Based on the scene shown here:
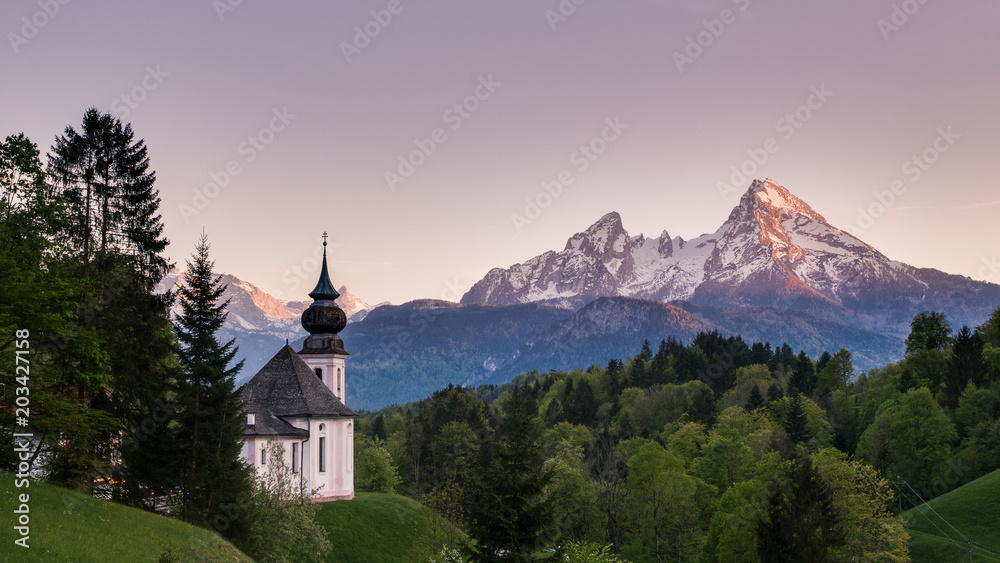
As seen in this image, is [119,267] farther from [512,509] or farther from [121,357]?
[512,509]

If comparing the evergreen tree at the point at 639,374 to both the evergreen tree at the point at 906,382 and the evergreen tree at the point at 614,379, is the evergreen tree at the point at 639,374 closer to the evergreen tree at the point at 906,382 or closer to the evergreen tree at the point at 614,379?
the evergreen tree at the point at 614,379

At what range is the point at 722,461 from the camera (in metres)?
85.2

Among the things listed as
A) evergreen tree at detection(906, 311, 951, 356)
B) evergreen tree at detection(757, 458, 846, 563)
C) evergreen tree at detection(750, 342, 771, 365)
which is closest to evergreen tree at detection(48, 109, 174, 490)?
evergreen tree at detection(757, 458, 846, 563)

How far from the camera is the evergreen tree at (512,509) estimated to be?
33.1 metres

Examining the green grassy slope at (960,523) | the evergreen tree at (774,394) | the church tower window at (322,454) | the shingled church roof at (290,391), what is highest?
the evergreen tree at (774,394)

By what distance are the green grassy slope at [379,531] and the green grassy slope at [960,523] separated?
37.5 metres

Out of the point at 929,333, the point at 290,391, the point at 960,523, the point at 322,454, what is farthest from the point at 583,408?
the point at 290,391

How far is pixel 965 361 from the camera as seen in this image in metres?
99.3

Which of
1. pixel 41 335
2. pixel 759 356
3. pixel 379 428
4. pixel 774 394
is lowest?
pixel 41 335

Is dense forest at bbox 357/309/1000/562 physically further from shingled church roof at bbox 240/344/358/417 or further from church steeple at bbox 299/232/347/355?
church steeple at bbox 299/232/347/355

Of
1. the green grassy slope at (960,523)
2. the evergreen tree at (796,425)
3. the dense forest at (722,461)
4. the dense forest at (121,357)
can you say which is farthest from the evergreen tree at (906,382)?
the dense forest at (121,357)

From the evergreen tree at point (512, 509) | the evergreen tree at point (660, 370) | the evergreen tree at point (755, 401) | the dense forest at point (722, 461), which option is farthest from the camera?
the evergreen tree at point (660, 370)

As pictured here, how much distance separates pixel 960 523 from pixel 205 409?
60.2m

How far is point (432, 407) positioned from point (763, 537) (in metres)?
75.3
